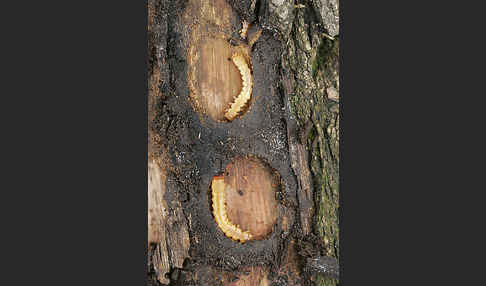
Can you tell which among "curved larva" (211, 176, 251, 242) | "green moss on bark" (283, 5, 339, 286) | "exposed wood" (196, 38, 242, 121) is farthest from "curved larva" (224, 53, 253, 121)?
"curved larva" (211, 176, 251, 242)

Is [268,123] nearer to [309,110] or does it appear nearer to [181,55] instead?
[309,110]

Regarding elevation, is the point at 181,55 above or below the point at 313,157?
above

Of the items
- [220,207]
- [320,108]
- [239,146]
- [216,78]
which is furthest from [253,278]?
[216,78]

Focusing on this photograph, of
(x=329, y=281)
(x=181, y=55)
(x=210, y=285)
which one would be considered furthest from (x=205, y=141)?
(x=329, y=281)

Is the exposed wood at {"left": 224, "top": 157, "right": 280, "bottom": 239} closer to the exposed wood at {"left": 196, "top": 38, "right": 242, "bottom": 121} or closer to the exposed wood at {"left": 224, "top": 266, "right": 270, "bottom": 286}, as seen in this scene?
the exposed wood at {"left": 224, "top": 266, "right": 270, "bottom": 286}

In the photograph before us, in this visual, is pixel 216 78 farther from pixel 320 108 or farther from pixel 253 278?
pixel 253 278

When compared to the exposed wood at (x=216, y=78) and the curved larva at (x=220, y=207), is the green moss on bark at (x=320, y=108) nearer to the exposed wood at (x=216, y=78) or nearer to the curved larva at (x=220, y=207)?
the exposed wood at (x=216, y=78)

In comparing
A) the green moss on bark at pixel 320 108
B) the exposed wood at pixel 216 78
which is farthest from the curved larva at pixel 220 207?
the green moss on bark at pixel 320 108
